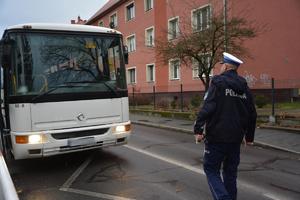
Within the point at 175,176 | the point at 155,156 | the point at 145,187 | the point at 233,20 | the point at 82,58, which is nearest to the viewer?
the point at 145,187

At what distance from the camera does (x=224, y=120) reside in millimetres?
4980

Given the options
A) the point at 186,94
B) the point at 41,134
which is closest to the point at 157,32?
the point at 186,94

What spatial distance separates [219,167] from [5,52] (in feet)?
15.3

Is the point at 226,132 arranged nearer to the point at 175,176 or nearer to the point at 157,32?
the point at 175,176

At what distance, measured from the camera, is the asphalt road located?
635 cm

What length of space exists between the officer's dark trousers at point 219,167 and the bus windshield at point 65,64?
150 inches

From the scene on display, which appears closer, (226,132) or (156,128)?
(226,132)

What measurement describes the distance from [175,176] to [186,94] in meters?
19.4

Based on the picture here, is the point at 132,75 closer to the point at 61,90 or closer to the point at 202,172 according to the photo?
the point at 61,90

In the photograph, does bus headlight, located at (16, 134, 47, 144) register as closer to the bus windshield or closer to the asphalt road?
the asphalt road

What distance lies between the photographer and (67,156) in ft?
32.0

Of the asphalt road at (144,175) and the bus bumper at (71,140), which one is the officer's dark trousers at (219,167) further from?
the bus bumper at (71,140)

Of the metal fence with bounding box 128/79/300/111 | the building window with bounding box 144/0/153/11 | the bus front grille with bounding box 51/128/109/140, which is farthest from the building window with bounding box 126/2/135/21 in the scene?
the bus front grille with bounding box 51/128/109/140

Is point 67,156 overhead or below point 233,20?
below
